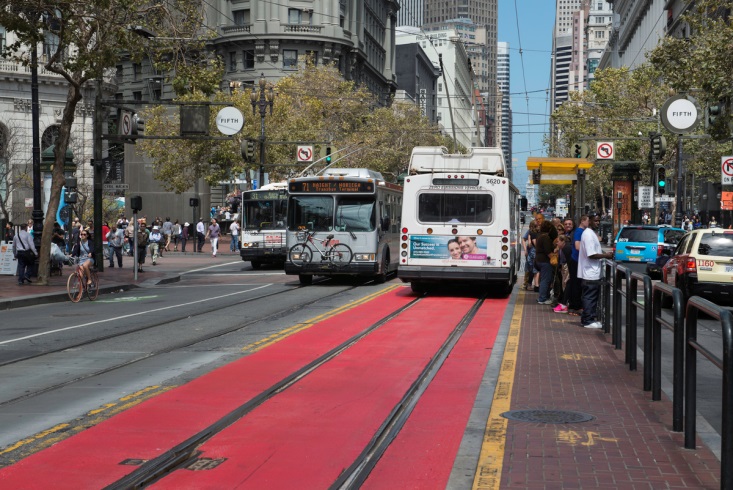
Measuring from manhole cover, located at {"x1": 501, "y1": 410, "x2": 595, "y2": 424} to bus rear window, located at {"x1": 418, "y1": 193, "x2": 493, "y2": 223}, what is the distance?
13781mm

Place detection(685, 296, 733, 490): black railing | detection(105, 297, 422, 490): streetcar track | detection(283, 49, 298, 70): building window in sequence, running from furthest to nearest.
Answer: detection(283, 49, 298, 70): building window
detection(105, 297, 422, 490): streetcar track
detection(685, 296, 733, 490): black railing

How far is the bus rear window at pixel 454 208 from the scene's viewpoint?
74.6 ft

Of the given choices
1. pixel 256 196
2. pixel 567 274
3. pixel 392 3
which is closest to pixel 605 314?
pixel 567 274

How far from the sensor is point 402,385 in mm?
10773

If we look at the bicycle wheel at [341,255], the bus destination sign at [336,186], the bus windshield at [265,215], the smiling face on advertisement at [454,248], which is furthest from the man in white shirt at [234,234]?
the smiling face on advertisement at [454,248]

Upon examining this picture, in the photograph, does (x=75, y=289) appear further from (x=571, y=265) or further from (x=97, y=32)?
(x=571, y=265)

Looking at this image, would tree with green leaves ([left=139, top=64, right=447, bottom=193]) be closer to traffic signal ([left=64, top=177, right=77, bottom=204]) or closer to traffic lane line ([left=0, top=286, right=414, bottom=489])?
traffic signal ([left=64, top=177, right=77, bottom=204])

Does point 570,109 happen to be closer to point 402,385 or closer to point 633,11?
point 633,11

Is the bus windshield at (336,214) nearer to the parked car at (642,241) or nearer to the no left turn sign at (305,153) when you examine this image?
the parked car at (642,241)

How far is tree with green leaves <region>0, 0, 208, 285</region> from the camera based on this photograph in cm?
2383

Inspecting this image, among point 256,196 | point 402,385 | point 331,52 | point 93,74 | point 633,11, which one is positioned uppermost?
point 633,11

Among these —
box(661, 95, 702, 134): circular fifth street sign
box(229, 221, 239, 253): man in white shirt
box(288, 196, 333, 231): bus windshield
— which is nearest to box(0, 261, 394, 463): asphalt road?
box(288, 196, 333, 231): bus windshield

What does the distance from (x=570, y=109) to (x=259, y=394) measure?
64120 mm

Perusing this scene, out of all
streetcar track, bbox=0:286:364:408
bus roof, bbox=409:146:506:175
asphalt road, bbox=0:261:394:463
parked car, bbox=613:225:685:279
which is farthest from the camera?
parked car, bbox=613:225:685:279
